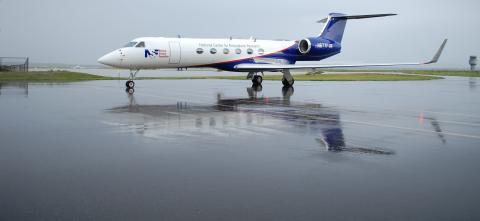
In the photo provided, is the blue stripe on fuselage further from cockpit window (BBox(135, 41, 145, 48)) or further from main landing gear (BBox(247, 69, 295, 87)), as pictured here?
cockpit window (BBox(135, 41, 145, 48))

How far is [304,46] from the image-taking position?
1150 inches

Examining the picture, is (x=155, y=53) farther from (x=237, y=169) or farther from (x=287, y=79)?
(x=237, y=169)

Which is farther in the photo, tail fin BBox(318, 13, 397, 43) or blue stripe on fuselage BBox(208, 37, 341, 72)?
tail fin BBox(318, 13, 397, 43)

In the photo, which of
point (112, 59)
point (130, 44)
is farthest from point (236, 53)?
point (112, 59)

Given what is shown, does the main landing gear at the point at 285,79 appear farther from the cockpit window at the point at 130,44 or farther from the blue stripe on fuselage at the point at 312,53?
the cockpit window at the point at 130,44

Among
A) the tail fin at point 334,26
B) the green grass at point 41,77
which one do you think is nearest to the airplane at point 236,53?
the tail fin at point 334,26

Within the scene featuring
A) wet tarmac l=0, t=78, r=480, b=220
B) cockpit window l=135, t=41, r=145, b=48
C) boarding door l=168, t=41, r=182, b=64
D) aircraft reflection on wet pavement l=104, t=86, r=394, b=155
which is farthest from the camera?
boarding door l=168, t=41, r=182, b=64

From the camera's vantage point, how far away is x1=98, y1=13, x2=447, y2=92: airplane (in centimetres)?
2284

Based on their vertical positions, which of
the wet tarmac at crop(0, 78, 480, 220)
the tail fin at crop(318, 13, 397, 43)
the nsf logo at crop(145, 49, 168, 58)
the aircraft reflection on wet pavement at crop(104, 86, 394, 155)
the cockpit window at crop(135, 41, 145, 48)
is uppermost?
the tail fin at crop(318, 13, 397, 43)

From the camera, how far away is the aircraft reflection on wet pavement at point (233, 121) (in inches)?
327

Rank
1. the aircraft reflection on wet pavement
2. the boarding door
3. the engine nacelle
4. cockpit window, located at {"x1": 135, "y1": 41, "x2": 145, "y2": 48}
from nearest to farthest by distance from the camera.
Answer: the aircraft reflection on wet pavement → cockpit window, located at {"x1": 135, "y1": 41, "x2": 145, "y2": 48} → the boarding door → the engine nacelle

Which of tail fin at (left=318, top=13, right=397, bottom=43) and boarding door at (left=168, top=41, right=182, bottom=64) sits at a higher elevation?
tail fin at (left=318, top=13, right=397, bottom=43)

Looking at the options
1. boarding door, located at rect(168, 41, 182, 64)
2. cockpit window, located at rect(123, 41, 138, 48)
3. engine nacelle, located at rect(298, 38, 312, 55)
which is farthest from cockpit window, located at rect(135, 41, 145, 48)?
engine nacelle, located at rect(298, 38, 312, 55)

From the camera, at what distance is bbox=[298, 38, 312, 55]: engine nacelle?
28689 millimetres
